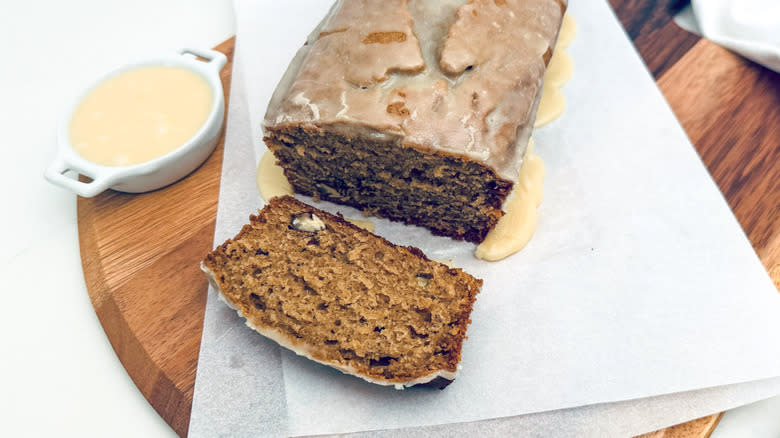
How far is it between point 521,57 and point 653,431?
1.81 m

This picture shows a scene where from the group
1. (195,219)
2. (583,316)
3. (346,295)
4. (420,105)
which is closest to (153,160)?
(195,219)

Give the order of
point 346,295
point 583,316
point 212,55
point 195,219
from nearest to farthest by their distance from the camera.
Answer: point 346,295 < point 583,316 < point 195,219 < point 212,55

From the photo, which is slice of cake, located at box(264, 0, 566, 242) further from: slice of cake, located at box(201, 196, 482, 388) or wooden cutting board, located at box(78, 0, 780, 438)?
wooden cutting board, located at box(78, 0, 780, 438)

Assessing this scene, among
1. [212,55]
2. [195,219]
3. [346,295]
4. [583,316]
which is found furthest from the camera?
[212,55]

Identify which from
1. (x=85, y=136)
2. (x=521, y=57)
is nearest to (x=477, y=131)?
(x=521, y=57)

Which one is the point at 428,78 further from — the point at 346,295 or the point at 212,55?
the point at 212,55

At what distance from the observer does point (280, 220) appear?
2.69 m

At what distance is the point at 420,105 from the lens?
2.54m

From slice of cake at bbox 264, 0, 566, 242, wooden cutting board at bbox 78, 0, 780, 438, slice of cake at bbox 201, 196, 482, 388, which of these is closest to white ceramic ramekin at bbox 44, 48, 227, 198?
wooden cutting board at bbox 78, 0, 780, 438

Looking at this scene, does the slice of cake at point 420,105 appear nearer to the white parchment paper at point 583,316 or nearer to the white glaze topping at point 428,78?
the white glaze topping at point 428,78

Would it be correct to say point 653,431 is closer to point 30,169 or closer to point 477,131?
point 477,131

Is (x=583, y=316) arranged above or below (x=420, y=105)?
below

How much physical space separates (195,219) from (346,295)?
1.02 m

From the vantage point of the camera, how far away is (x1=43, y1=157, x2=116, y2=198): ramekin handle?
2.67m
